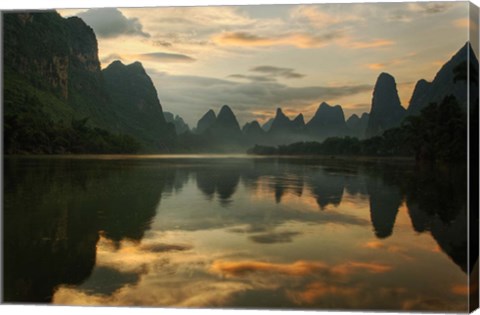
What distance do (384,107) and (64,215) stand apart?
15.4 ft

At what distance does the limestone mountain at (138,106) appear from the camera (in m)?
6.68

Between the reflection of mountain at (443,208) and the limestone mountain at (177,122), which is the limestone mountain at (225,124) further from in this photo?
the reflection of mountain at (443,208)

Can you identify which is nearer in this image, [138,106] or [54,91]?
[138,106]

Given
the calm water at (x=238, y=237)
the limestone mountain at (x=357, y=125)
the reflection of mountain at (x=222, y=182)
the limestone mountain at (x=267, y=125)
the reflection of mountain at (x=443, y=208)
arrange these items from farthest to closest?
the reflection of mountain at (x=222, y=182) < the limestone mountain at (x=267, y=125) < the limestone mountain at (x=357, y=125) < the reflection of mountain at (x=443, y=208) < the calm water at (x=238, y=237)

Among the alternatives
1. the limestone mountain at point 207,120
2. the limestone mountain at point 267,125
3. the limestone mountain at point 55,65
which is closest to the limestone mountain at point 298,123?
the limestone mountain at point 267,125

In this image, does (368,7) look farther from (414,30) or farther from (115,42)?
(115,42)

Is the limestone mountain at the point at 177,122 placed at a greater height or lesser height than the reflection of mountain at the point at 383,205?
greater

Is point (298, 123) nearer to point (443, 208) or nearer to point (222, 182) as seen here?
point (222, 182)

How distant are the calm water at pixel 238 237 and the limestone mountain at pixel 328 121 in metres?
0.64

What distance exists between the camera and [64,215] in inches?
279

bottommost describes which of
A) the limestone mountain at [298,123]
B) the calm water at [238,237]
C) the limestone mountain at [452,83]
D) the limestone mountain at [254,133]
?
the calm water at [238,237]

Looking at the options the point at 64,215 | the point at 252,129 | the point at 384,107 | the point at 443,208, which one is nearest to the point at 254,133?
the point at 252,129

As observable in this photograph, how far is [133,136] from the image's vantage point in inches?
306

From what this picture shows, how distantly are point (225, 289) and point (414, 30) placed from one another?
3528mm
